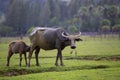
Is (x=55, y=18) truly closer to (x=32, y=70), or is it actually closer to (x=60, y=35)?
(x=60, y=35)

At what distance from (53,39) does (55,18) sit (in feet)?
199

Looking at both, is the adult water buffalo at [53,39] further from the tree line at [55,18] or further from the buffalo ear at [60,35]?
the tree line at [55,18]

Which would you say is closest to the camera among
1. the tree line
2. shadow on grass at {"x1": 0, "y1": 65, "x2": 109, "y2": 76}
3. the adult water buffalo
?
shadow on grass at {"x1": 0, "y1": 65, "x2": 109, "y2": 76}

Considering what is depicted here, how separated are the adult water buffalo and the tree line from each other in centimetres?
4544

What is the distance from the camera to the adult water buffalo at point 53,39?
62.2 feet

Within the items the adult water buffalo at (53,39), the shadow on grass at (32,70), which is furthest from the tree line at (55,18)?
the shadow on grass at (32,70)

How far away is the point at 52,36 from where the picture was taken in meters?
19.4

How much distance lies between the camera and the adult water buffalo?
1896 centimetres

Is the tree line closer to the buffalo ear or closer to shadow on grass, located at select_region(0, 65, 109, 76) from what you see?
the buffalo ear

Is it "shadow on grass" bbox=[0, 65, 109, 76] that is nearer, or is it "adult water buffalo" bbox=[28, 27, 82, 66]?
"shadow on grass" bbox=[0, 65, 109, 76]

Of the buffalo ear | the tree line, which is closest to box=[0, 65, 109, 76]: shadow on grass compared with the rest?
the buffalo ear

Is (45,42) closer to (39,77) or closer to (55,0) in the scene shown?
(39,77)

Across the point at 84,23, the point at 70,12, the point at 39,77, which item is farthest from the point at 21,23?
the point at 39,77

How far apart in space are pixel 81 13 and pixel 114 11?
357 inches
